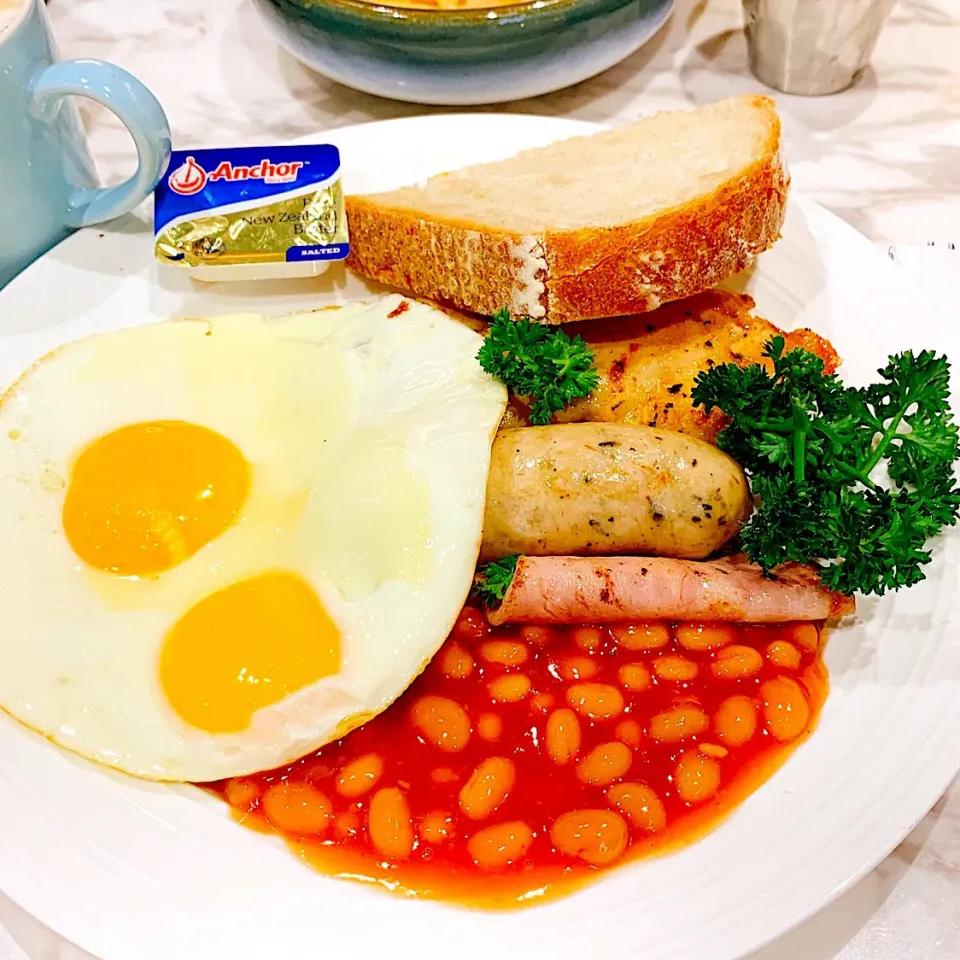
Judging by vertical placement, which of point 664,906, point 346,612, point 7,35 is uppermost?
point 7,35

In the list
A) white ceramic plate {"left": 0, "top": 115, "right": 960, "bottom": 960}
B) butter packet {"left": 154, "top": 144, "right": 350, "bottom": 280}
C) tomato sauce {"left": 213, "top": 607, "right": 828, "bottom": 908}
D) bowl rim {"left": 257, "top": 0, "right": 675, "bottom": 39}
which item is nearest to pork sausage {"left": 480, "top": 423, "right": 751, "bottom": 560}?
tomato sauce {"left": 213, "top": 607, "right": 828, "bottom": 908}

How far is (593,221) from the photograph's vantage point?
2.21 m

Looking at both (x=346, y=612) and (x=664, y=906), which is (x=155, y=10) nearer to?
(x=346, y=612)

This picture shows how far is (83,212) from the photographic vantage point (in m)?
2.41

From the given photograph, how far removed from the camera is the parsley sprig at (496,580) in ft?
6.12

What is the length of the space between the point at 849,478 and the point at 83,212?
6.35 ft

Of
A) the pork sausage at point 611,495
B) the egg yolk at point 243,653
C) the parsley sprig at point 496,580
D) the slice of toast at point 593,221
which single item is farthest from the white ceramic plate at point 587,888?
the slice of toast at point 593,221

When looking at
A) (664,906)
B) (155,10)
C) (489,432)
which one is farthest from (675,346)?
(155,10)

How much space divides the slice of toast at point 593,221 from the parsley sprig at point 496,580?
62 centimetres

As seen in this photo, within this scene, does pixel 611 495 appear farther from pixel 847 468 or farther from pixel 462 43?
pixel 462 43

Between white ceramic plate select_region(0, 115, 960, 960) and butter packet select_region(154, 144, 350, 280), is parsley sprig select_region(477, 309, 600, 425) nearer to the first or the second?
butter packet select_region(154, 144, 350, 280)

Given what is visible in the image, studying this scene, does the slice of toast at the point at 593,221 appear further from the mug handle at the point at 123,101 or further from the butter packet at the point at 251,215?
the mug handle at the point at 123,101

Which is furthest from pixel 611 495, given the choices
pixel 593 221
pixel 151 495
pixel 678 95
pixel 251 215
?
pixel 678 95

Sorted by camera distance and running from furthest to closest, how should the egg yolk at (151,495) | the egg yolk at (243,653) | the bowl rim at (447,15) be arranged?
the bowl rim at (447,15) → the egg yolk at (151,495) → the egg yolk at (243,653)
